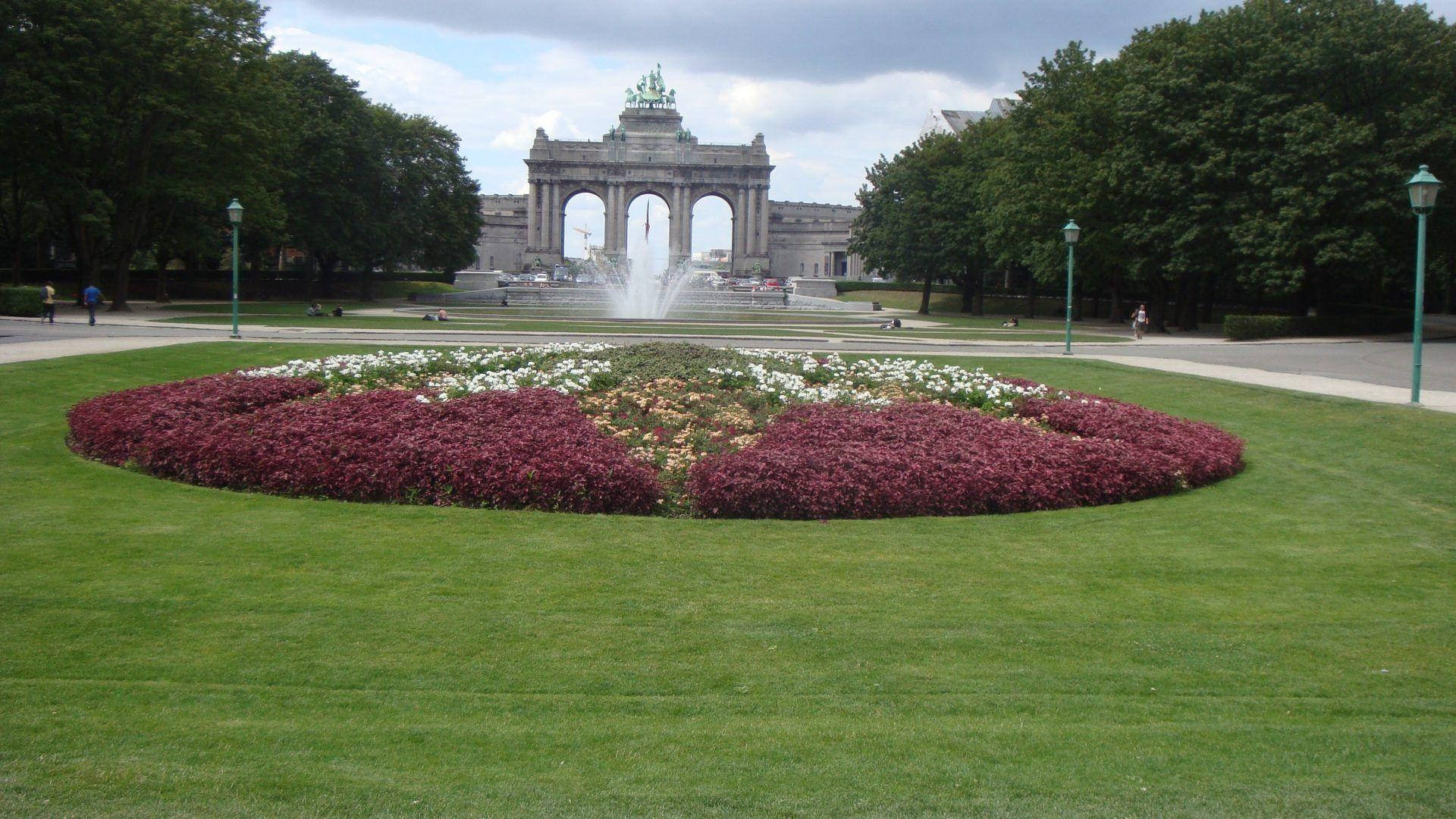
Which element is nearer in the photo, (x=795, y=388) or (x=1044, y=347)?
(x=795, y=388)

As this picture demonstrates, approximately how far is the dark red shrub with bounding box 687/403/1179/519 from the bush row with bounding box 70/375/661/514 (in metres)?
1.10

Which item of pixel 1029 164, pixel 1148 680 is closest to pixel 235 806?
pixel 1148 680

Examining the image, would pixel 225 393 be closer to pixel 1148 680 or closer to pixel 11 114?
pixel 1148 680

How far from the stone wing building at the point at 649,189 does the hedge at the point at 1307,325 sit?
85.8 m

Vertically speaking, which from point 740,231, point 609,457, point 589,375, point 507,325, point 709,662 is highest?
point 740,231

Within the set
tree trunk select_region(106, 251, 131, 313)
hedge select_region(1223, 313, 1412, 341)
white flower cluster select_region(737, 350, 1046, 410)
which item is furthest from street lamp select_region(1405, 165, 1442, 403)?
tree trunk select_region(106, 251, 131, 313)

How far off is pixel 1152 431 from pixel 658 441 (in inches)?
249

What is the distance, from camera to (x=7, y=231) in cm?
5434

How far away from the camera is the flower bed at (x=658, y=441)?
11336 millimetres

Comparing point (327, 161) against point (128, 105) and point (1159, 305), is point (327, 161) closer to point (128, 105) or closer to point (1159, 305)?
point (128, 105)

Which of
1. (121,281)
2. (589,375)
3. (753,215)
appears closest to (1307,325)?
(589,375)

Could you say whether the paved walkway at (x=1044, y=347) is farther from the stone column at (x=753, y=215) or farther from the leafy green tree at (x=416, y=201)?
the stone column at (x=753, y=215)

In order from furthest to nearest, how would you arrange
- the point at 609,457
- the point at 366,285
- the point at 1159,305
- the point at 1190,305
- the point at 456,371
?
the point at 366,285 → the point at 1190,305 → the point at 1159,305 → the point at 456,371 → the point at 609,457

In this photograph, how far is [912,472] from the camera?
1167cm
